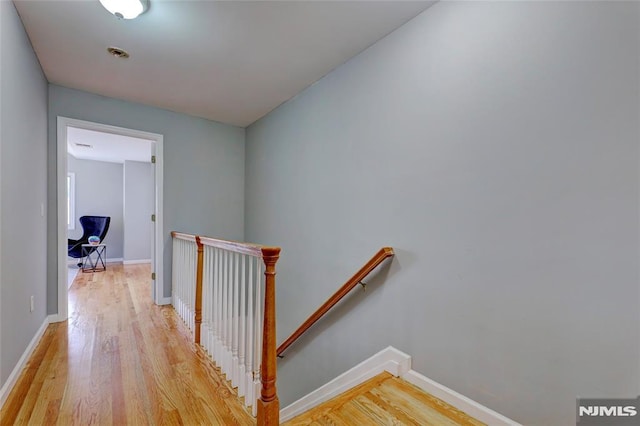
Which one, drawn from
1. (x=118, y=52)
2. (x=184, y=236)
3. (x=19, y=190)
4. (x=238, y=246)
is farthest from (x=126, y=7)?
(x=184, y=236)

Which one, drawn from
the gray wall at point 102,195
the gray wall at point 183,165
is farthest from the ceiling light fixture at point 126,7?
the gray wall at point 102,195

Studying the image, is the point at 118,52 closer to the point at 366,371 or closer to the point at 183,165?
the point at 183,165

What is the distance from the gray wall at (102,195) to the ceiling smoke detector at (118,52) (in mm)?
5633

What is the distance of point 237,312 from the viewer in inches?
75.1

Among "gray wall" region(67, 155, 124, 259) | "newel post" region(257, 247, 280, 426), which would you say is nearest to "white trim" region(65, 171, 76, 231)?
"gray wall" region(67, 155, 124, 259)

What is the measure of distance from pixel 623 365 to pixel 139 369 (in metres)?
2.71

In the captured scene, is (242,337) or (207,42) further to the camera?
(207,42)

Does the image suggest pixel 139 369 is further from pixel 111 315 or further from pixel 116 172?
pixel 116 172

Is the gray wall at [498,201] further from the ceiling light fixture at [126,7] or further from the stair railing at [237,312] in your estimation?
the ceiling light fixture at [126,7]

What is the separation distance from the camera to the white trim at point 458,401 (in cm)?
143

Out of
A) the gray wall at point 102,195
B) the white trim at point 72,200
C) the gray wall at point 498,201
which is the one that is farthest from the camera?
the gray wall at point 102,195

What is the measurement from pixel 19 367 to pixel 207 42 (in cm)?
265

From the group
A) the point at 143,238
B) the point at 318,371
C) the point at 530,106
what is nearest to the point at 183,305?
the point at 318,371

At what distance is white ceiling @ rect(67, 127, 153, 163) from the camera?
4.81 metres
